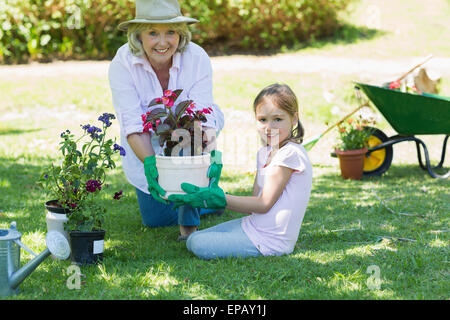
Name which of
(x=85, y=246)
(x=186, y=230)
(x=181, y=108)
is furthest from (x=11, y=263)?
(x=186, y=230)

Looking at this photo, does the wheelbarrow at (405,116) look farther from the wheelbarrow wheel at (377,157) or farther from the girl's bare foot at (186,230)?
the girl's bare foot at (186,230)

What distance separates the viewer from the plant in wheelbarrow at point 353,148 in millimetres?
4895

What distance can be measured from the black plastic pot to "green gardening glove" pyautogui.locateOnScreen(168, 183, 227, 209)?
0.43 metres

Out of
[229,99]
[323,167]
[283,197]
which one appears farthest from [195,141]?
[229,99]

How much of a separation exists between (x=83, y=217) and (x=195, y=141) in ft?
2.16

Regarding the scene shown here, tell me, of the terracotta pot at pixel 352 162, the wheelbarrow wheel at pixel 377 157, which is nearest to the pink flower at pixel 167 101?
the terracotta pot at pixel 352 162

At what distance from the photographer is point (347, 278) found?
2.56 metres

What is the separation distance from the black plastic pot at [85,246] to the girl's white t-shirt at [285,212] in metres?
0.75

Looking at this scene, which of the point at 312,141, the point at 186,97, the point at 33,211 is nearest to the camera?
the point at 186,97

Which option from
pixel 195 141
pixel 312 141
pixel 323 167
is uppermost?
pixel 195 141

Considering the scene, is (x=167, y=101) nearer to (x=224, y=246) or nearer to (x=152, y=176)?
(x=152, y=176)

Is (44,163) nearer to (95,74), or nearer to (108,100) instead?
(108,100)

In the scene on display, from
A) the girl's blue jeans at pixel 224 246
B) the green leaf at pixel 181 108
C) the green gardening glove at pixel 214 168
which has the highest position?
the green leaf at pixel 181 108

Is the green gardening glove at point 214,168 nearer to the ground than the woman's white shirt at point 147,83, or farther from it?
nearer to the ground
